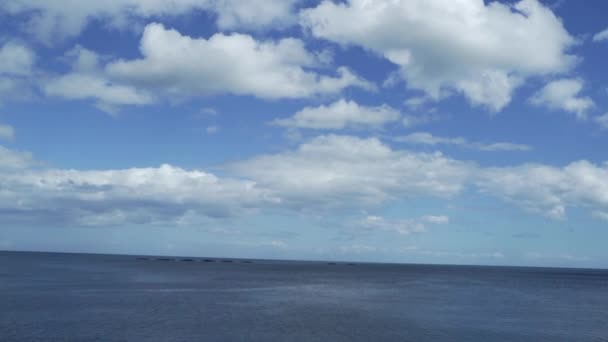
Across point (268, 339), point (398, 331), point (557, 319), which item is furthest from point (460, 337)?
point (557, 319)

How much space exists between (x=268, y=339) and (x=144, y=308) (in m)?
32.2

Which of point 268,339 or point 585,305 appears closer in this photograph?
point 268,339

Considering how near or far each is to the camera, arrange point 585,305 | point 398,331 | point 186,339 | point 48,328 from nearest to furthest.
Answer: point 186,339, point 48,328, point 398,331, point 585,305

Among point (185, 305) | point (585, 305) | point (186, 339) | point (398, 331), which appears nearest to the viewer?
point (186, 339)

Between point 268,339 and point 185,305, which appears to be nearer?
point 268,339

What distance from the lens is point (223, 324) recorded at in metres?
68.0

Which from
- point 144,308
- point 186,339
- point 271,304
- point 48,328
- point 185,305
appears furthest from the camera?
point 271,304

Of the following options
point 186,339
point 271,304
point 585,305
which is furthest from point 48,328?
point 585,305

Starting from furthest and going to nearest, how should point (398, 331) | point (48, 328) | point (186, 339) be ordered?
point (398, 331), point (48, 328), point (186, 339)

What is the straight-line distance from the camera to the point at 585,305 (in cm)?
10956

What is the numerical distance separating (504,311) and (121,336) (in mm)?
67589

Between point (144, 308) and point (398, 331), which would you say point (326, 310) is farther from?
point (144, 308)

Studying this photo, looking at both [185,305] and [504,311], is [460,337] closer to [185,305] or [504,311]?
[504,311]

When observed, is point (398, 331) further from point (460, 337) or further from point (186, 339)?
point (186, 339)
